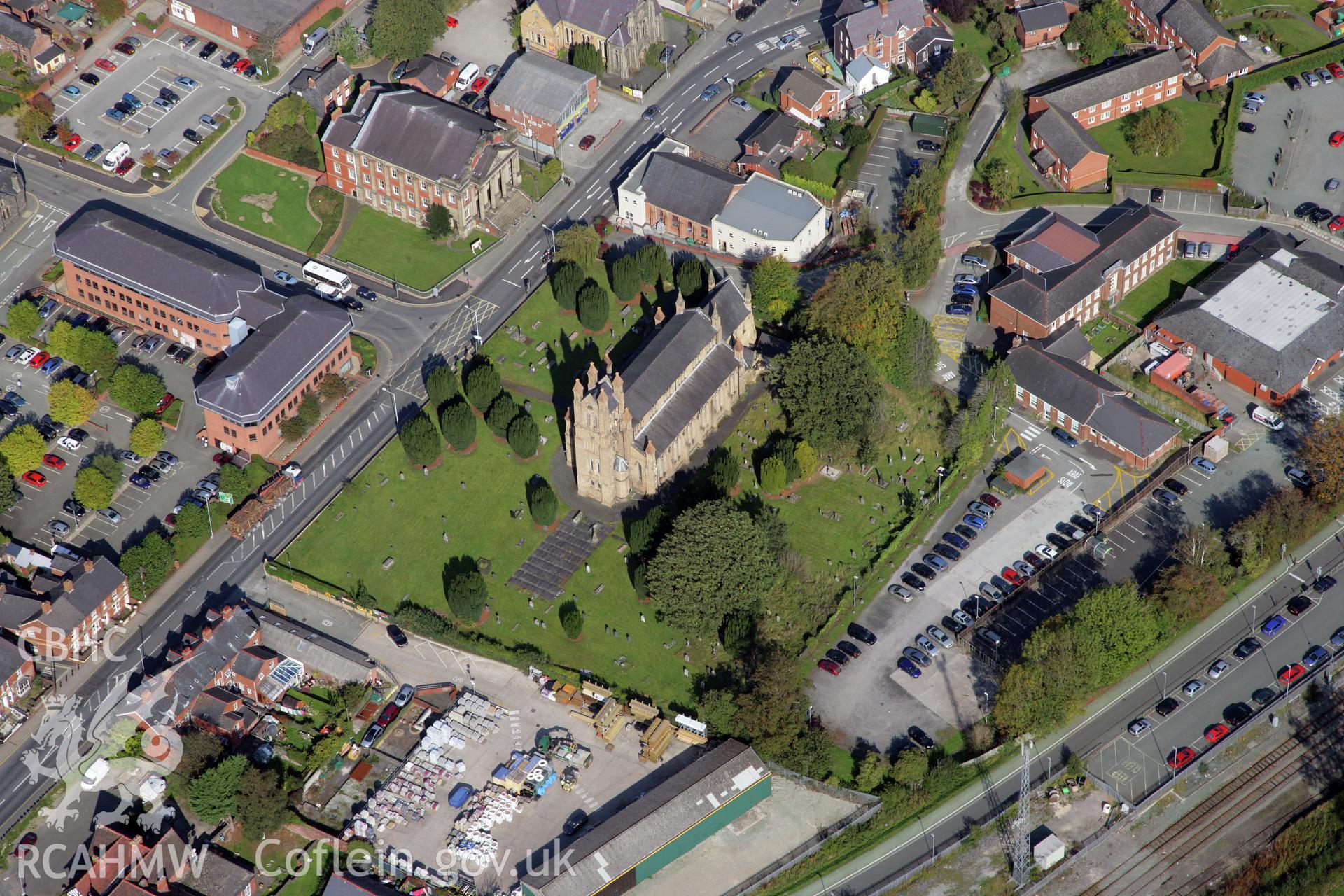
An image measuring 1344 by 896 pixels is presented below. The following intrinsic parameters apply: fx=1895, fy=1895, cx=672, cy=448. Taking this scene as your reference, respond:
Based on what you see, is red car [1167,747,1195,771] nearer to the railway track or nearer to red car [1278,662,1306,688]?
the railway track

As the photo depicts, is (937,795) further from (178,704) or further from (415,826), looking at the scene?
(178,704)

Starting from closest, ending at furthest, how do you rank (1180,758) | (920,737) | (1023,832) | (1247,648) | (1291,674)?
(1023,832), (1180,758), (920,737), (1291,674), (1247,648)

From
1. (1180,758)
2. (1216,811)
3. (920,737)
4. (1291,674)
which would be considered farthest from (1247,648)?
(920,737)

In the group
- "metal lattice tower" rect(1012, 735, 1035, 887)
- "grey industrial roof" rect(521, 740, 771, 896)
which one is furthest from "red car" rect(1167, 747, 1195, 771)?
"grey industrial roof" rect(521, 740, 771, 896)

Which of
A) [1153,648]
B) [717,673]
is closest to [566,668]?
[717,673]

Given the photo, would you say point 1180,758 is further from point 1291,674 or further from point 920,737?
point 920,737

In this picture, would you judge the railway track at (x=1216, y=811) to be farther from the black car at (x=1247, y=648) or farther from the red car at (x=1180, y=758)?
the black car at (x=1247, y=648)

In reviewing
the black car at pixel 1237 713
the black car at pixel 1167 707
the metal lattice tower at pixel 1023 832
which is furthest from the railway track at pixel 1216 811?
the black car at pixel 1167 707
